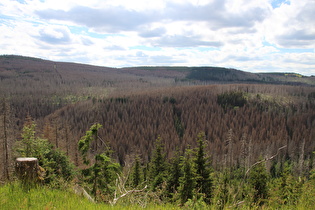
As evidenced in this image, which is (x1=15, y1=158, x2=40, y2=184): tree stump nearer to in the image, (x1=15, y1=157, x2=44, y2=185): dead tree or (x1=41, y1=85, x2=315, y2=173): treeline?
(x1=15, y1=157, x2=44, y2=185): dead tree

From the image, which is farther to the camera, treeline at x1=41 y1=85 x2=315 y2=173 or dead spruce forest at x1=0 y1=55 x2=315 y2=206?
treeline at x1=41 y1=85 x2=315 y2=173

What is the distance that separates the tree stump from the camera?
308 inches

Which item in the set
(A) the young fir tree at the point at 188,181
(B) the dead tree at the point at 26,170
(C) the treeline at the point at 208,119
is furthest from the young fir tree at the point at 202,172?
(C) the treeline at the point at 208,119

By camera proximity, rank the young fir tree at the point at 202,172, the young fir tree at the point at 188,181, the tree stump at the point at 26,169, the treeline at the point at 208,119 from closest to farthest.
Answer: the tree stump at the point at 26,169, the young fir tree at the point at 188,181, the young fir tree at the point at 202,172, the treeline at the point at 208,119

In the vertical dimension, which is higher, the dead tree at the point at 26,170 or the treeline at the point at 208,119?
the dead tree at the point at 26,170

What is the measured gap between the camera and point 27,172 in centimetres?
792

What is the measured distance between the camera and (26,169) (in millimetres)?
7855

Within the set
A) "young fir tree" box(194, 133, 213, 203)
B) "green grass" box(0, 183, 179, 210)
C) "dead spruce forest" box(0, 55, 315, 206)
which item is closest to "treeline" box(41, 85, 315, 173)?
"dead spruce forest" box(0, 55, 315, 206)

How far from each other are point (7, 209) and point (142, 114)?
130046mm

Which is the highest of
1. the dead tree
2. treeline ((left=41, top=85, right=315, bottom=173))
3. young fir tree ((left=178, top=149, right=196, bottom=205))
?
Result: the dead tree

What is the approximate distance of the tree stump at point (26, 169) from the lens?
7812mm

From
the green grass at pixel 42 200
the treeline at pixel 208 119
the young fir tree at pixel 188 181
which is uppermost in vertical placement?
the green grass at pixel 42 200

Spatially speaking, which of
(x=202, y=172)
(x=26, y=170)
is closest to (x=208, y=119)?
(x=202, y=172)

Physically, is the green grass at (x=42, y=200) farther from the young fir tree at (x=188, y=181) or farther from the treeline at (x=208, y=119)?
the treeline at (x=208, y=119)
